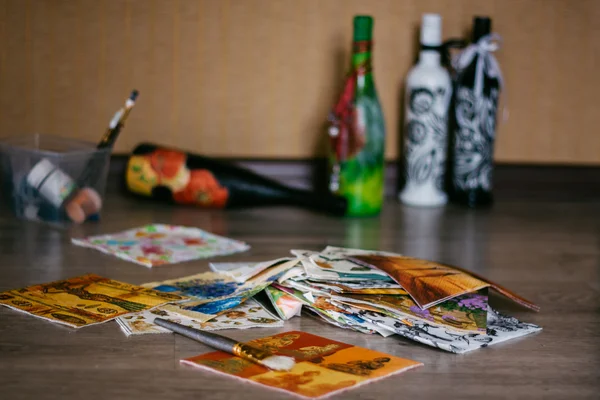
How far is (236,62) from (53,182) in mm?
705

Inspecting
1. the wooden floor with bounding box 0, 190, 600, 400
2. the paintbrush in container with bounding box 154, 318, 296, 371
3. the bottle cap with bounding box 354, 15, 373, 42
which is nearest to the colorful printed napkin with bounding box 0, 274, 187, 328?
the wooden floor with bounding box 0, 190, 600, 400

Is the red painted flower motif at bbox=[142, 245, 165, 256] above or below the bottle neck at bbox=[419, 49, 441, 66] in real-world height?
below

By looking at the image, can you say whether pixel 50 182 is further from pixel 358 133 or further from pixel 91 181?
pixel 358 133

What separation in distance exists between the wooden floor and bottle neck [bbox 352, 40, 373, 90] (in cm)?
33

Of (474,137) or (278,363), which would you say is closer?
(278,363)

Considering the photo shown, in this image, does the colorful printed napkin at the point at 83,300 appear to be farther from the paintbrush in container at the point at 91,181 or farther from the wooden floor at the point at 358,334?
the paintbrush in container at the point at 91,181

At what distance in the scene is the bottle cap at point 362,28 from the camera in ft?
6.72

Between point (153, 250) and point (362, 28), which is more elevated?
point (362, 28)

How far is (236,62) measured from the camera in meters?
2.38

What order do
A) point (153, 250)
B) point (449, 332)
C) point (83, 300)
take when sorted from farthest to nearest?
point (153, 250) < point (83, 300) < point (449, 332)

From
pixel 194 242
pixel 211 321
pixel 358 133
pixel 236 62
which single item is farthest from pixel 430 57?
pixel 211 321

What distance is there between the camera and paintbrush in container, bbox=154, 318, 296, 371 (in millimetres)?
1024

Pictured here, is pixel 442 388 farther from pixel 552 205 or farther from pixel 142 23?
pixel 142 23

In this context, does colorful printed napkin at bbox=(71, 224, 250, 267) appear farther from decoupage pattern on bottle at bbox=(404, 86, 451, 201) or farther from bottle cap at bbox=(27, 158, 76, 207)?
decoupage pattern on bottle at bbox=(404, 86, 451, 201)
